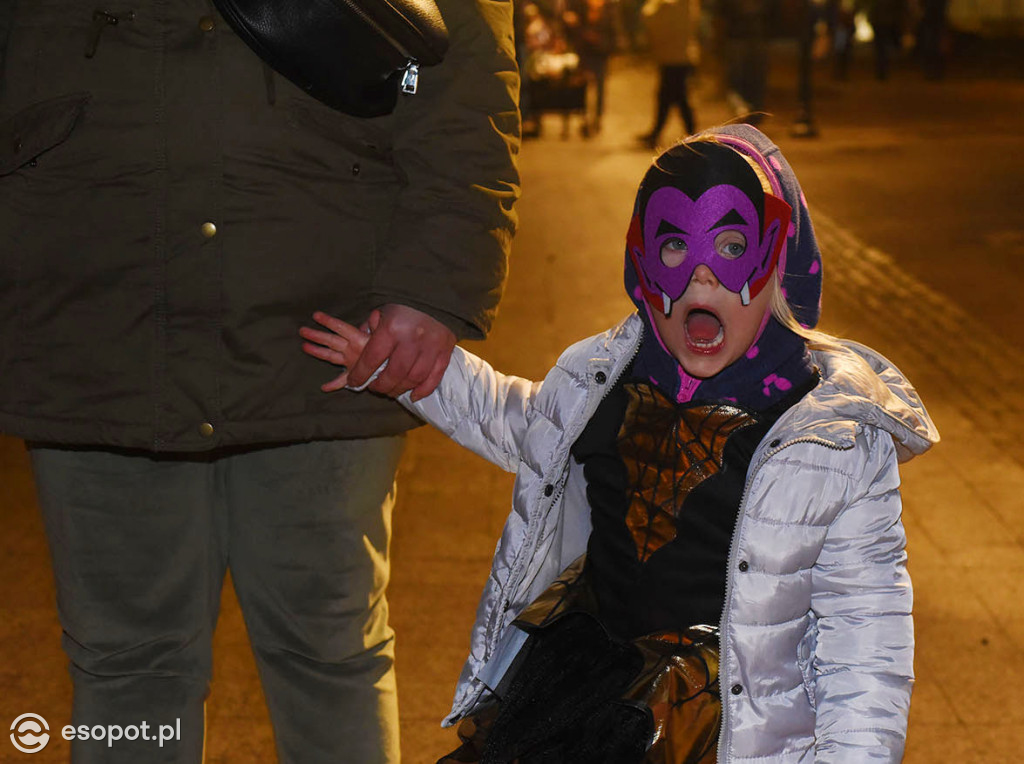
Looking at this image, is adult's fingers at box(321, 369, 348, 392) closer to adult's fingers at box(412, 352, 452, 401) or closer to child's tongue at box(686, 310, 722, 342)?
adult's fingers at box(412, 352, 452, 401)

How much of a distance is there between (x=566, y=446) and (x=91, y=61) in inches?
42.2

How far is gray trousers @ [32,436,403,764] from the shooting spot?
267 cm

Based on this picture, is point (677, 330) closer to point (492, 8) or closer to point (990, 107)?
point (492, 8)

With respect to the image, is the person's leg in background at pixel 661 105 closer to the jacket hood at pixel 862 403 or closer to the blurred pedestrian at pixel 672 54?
the blurred pedestrian at pixel 672 54

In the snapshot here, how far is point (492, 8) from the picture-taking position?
2.70m

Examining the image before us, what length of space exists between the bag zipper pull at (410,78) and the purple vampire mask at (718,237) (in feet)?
1.57

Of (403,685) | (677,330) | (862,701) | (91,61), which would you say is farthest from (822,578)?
(403,685)

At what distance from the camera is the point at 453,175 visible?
264 centimetres

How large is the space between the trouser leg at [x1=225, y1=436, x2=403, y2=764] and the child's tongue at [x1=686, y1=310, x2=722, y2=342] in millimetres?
672

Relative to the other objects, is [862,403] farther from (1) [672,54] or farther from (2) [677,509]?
(1) [672,54]

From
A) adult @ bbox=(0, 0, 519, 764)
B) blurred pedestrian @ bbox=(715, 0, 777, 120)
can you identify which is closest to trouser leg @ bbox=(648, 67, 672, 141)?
blurred pedestrian @ bbox=(715, 0, 777, 120)

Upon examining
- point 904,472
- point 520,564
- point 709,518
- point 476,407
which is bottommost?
point 904,472

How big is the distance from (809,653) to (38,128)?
1.62 meters

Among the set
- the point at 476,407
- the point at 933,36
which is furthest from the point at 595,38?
the point at 476,407
